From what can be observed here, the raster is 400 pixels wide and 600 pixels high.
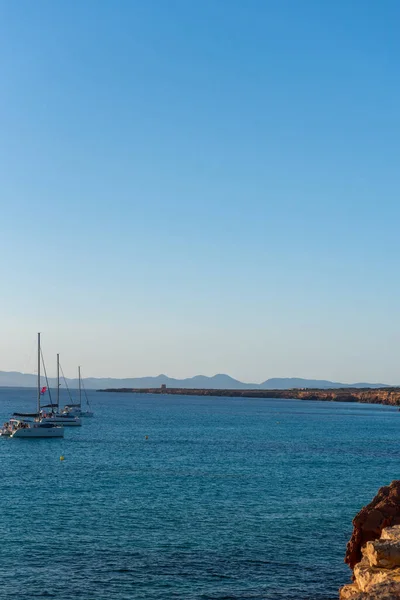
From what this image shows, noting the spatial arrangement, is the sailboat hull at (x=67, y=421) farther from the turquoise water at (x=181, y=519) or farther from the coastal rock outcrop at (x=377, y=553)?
the coastal rock outcrop at (x=377, y=553)

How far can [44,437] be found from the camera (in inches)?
3984

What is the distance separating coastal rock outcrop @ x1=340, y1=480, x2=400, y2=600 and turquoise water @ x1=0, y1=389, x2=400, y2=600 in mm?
3349

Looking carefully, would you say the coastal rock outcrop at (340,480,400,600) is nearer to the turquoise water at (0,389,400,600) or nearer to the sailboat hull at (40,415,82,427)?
the turquoise water at (0,389,400,600)

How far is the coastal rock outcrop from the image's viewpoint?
63.8 ft

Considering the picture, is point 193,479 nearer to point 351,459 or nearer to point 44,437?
point 351,459

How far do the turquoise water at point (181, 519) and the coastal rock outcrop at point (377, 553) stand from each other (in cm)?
335

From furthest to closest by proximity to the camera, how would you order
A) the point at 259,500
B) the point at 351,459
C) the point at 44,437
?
the point at 44,437
the point at 351,459
the point at 259,500

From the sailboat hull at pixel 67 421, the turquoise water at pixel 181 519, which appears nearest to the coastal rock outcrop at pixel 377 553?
the turquoise water at pixel 181 519

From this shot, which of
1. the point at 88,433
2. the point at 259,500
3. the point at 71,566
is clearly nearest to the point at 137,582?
the point at 71,566

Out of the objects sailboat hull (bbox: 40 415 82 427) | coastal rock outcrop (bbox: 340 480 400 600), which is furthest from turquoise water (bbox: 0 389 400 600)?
sailboat hull (bbox: 40 415 82 427)

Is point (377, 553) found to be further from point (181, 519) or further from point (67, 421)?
point (67, 421)

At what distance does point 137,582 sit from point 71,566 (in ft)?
13.7

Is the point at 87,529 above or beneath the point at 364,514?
beneath

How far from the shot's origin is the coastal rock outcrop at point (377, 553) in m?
19.5
